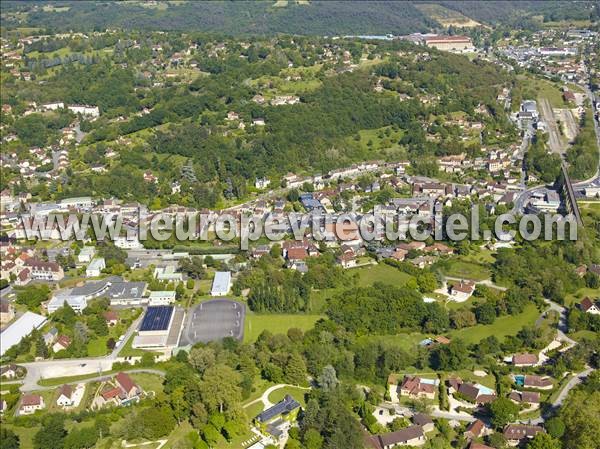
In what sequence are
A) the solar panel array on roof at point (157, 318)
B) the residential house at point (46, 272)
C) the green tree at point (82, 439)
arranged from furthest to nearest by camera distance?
the residential house at point (46, 272) < the solar panel array on roof at point (157, 318) < the green tree at point (82, 439)

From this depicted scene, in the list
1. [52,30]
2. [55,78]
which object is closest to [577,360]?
[55,78]

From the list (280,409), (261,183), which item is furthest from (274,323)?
(261,183)

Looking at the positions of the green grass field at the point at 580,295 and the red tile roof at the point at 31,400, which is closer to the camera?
Result: the red tile roof at the point at 31,400

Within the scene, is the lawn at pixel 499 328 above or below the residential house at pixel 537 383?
below

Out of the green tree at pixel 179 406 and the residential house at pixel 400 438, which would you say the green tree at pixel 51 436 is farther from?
the residential house at pixel 400 438

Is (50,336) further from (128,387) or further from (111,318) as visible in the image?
(128,387)

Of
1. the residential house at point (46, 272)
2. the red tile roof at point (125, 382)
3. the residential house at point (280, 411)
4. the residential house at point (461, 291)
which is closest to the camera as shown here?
the residential house at point (280, 411)

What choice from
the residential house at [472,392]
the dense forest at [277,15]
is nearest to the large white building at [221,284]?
the residential house at [472,392]
